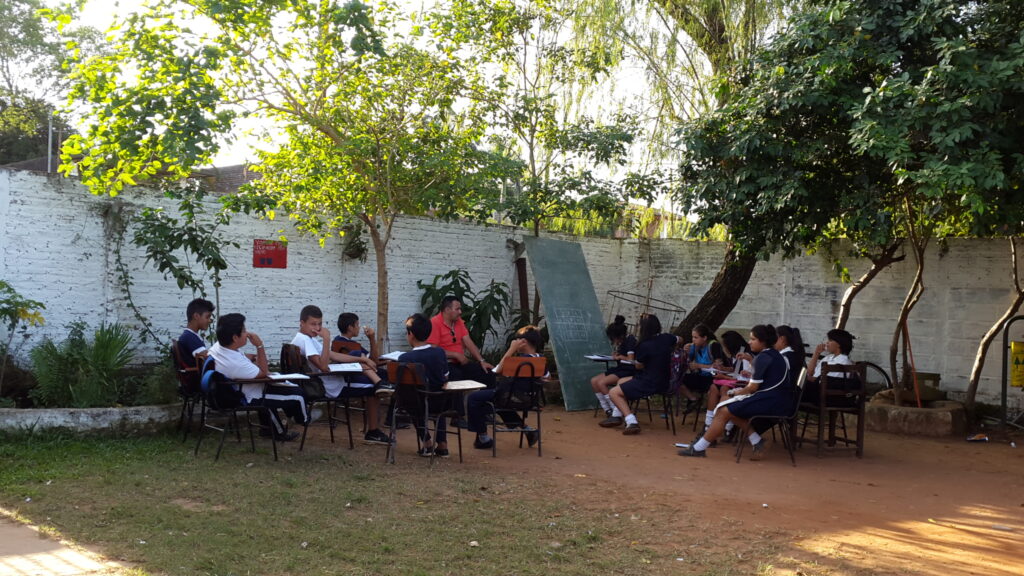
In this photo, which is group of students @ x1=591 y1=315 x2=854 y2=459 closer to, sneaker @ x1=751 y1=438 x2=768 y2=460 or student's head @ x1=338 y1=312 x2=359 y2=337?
sneaker @ x1=751 y1=438 x2=768 y2=460

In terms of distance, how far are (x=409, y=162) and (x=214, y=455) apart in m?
4.43

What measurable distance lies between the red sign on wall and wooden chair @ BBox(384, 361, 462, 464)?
3552 mm

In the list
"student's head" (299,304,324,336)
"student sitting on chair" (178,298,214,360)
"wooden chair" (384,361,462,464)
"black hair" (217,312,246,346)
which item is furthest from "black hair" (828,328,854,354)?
"student sitting on chair" (178,298,214,360)

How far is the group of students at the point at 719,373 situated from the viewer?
780cm

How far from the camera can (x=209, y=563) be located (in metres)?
4.48

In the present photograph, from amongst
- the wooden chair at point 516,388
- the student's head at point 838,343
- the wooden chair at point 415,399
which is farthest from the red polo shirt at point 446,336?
the student's head at point 838,343

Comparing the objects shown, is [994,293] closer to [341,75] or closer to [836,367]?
[836,367]

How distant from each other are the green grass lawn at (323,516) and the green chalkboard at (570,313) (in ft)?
13.3


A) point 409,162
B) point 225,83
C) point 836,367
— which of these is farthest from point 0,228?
point 836,367

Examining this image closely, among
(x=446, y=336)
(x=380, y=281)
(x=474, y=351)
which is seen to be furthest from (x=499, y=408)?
(x=380, y=281)

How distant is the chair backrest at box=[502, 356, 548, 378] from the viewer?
7.80m

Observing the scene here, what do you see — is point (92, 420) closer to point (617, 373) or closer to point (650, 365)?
point (650, 365)

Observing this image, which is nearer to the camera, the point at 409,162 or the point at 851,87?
the point at 851,87

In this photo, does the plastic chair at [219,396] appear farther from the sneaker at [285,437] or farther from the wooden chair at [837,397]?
the wooden chair at [837,397]
